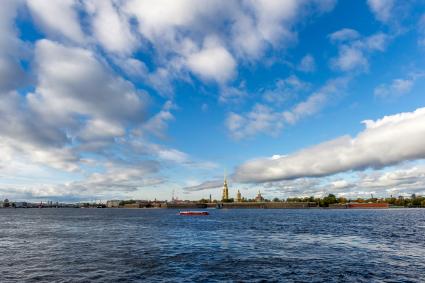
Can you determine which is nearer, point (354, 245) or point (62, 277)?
point (62, 277)

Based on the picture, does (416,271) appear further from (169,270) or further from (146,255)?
(146,255)

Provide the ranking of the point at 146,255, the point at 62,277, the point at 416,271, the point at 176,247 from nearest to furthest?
the point at 62,277, the point at 416,271, the point at 146,255, the point at 176,247

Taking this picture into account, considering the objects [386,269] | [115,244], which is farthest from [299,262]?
[115,244]

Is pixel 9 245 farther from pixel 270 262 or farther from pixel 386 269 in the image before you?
pixel 386 269

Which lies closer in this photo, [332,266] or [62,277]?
[62,277]

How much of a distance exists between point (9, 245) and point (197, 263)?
37.8 m

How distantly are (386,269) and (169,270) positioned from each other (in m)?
23.8

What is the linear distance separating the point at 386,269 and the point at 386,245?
72.0ft

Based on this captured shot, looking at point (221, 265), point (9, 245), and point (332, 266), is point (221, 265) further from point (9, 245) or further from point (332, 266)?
point (9, 245)

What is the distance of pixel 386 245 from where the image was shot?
56688mm

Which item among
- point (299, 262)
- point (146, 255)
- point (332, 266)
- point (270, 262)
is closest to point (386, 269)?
point (332, 266)

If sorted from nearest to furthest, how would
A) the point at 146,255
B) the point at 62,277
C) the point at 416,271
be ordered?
the point at 62,277 → the point at 416,271 → the point at 146,255

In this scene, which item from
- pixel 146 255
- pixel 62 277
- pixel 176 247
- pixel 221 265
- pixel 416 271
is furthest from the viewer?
pixel 176 247

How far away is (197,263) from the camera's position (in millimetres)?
40750
